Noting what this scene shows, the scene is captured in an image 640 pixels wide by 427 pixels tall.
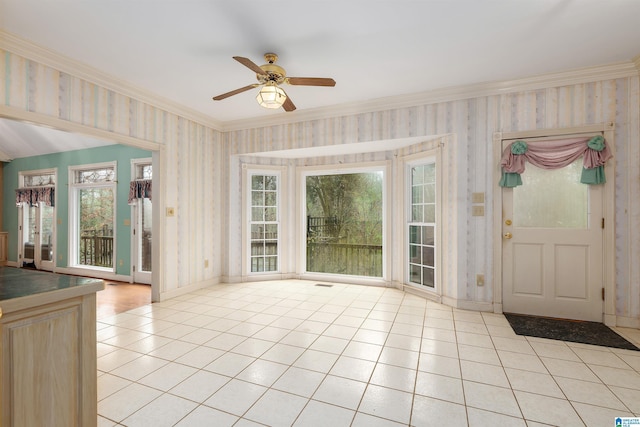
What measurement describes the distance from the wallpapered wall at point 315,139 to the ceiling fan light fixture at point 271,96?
1764mm

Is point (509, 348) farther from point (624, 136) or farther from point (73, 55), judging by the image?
point (73, 55)

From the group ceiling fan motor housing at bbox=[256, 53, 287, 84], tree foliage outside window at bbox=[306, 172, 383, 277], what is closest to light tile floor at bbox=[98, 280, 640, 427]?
tree foliage outside window at bbox=[306, 172, 383, 277]

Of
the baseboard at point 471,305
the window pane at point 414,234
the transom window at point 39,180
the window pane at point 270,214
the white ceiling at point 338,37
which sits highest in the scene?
the white ceiling at point 338,37

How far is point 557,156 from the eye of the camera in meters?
3.46

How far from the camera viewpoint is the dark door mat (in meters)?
2.88

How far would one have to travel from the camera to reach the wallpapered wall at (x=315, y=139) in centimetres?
323

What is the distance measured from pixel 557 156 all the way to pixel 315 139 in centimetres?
313

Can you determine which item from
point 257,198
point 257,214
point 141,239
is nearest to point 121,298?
point 141,239

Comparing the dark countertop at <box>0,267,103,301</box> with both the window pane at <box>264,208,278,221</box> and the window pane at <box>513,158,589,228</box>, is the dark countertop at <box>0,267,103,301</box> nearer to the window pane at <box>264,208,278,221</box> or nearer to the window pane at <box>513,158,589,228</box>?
the window pane at <box>264,208,278,221</box>

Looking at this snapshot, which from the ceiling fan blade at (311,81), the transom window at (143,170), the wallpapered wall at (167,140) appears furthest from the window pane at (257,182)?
the ceiling fan blade at (311,81)

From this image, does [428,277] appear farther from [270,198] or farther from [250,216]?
[250,216]

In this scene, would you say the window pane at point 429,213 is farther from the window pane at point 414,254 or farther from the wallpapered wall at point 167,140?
the wallpapered wall at point 167,140

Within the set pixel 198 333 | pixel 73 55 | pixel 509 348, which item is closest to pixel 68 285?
pixel 198 333

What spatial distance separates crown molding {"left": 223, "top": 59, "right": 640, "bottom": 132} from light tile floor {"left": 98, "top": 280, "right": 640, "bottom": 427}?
275 cm
